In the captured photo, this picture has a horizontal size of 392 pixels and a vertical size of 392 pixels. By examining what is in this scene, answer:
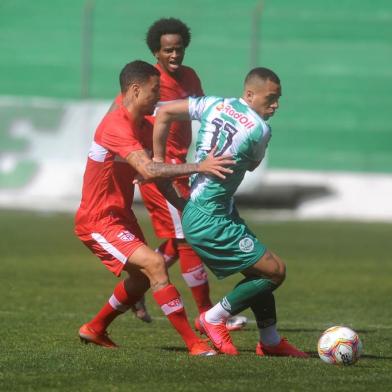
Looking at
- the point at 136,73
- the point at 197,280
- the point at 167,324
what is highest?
the point at 136,73

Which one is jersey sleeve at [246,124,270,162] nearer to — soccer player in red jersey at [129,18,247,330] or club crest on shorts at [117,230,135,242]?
club crest on shorts at [117,230,135,242]

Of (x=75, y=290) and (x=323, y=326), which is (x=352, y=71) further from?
(x=323, y=326)

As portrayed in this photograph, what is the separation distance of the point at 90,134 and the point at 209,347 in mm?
16746

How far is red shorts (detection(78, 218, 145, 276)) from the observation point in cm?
905

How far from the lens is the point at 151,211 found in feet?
36.0

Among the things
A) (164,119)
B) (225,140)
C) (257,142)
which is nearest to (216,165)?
(225,140)

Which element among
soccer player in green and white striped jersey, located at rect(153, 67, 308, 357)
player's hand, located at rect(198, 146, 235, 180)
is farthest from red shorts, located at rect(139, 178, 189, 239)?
player's hand, located at rect(198, 146, 235, 180)

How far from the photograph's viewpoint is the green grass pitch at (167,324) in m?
7.65

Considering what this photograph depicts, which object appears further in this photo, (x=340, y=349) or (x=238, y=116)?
(x=238, y=116)

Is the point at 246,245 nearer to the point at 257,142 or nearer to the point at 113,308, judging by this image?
the point at 257,142

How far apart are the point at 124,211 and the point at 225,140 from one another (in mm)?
1108

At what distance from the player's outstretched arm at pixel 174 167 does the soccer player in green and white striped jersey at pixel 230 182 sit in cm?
17

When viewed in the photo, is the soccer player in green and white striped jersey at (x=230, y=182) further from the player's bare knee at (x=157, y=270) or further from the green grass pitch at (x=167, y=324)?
the green grass pitch at (x=167, y=324)

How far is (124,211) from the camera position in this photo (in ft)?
30.6
